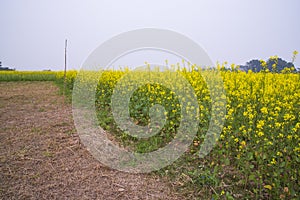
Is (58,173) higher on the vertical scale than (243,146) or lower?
lower

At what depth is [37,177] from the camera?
10.5 feet

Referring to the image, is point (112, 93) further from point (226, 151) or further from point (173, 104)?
point (226, 151)

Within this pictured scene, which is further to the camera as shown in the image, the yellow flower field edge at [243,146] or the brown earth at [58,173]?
the brown earth at [58,173]

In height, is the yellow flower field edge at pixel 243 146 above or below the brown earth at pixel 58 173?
above

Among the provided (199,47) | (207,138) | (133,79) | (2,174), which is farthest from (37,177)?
(133,79)

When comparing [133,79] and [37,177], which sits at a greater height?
[133,79]

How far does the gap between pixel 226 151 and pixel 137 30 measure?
2803mm

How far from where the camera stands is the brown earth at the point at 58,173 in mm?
2835

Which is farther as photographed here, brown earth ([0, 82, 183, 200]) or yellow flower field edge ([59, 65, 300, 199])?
brown earth ([0, 82, 183, 200])

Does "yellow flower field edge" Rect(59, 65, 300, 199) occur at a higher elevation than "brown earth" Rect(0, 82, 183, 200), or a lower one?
higher

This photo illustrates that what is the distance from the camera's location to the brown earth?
2835 millimetres

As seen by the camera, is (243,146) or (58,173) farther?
(58,173)

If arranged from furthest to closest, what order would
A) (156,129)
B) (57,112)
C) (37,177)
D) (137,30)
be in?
(57,112)
(137,30)
(156,129)
(37,177)

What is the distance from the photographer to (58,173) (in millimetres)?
3279
